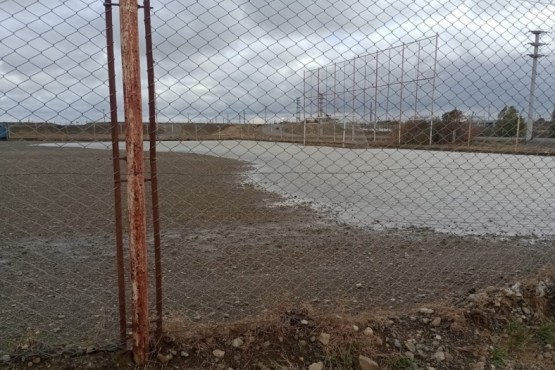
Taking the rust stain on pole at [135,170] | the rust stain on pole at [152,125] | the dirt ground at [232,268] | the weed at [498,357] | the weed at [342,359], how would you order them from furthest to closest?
the dirt ground at [232,268]
the weed at [498,357]
the weed at [342,359]
the rust stain on pole at [152,125]
the rust stain on pole at [135,170]

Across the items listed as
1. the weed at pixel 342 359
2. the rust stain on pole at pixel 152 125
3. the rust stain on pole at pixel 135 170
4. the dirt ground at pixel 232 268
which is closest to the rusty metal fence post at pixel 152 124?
the rust stain on pole at pixel 152 125

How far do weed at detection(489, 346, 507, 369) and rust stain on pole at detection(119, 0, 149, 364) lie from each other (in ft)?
6.40

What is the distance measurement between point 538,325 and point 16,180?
1276 centimetres

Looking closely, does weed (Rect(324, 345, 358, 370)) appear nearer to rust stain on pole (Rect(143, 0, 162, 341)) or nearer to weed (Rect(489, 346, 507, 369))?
weed (Rect(489, 346, 507, 369))

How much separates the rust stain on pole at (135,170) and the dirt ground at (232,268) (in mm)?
364

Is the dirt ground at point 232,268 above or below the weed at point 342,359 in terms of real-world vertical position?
below

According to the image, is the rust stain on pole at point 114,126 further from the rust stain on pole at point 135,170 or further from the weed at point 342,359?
the weed at point 342,359

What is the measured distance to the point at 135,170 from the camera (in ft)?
7.26

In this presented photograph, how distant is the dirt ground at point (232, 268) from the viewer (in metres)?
3.28

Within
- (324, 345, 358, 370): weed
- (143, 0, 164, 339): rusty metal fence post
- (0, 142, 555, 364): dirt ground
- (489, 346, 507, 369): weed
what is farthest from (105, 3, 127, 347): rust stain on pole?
(489, 346, 507, 369): weed

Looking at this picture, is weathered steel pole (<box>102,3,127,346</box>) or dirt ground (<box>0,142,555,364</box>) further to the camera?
dirt ground (<box>0,142,555,364</box>)

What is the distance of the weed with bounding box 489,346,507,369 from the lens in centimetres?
264

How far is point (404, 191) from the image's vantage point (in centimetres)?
1087

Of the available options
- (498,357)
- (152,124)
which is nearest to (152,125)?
(152,124)
